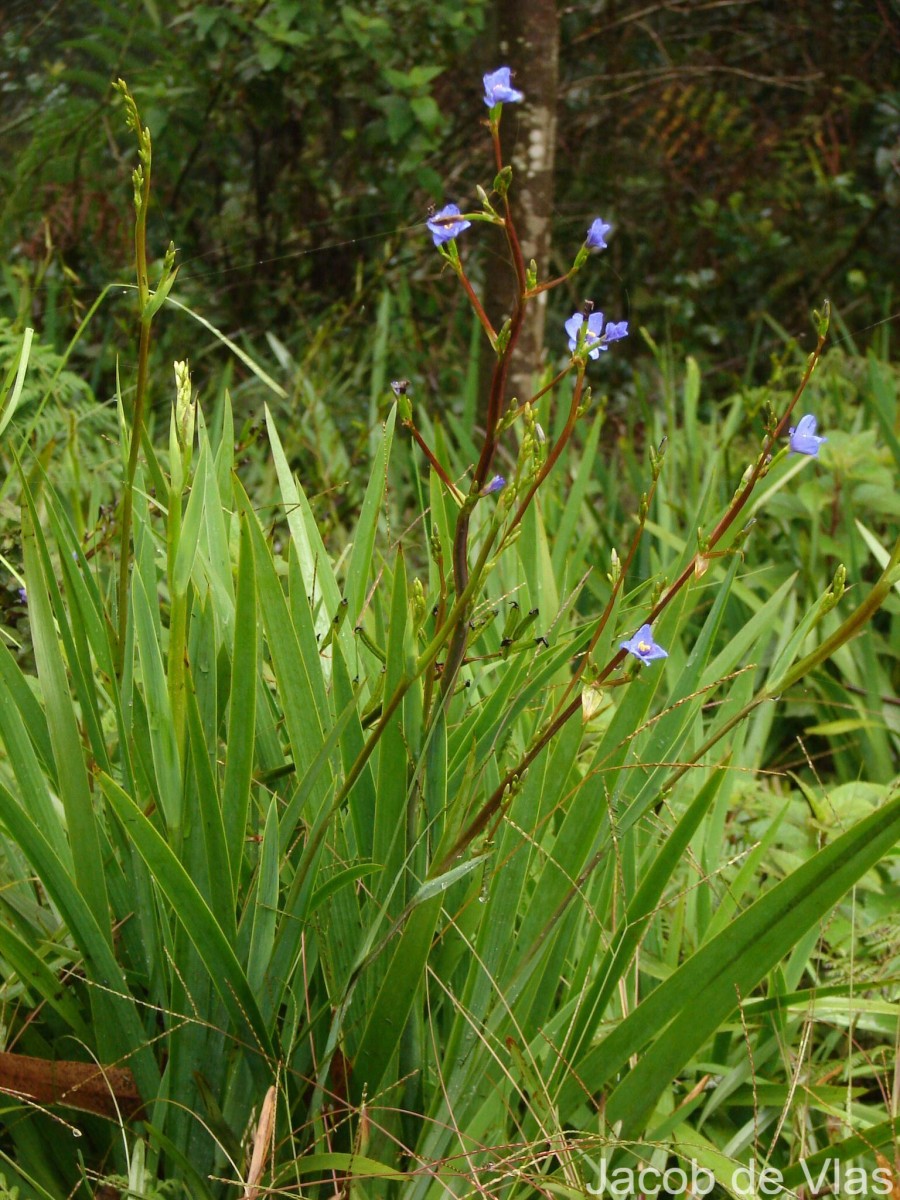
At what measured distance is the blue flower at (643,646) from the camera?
856mm

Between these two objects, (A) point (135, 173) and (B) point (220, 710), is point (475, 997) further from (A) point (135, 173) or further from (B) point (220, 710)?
(A) point (135, 173)

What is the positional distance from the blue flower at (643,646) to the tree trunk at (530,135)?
2169 millimetres

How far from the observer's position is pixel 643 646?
88 centimetres

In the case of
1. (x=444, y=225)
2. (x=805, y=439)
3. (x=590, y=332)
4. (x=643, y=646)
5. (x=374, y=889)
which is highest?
(x=444, y=225)

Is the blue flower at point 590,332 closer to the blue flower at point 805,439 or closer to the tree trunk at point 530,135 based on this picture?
the blue flower at point 805,439

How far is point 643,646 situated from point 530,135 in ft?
7.89

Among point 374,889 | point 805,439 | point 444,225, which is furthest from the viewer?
point 374,889

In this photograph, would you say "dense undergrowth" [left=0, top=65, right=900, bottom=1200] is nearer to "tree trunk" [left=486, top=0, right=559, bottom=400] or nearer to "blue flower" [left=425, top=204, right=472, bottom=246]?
"blue flower" [left=425, top=204, right=472, bottom=246]

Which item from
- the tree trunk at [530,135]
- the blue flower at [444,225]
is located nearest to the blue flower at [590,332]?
the blue flower at [444,225]

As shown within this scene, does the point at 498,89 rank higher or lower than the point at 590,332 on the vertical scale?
higher

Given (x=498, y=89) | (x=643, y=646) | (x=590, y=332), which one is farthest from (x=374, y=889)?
(x=498, y=89)

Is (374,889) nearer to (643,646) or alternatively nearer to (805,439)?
(643,646)

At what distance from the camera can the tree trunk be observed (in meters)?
2.88

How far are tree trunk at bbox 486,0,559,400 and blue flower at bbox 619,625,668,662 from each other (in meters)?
2.17
